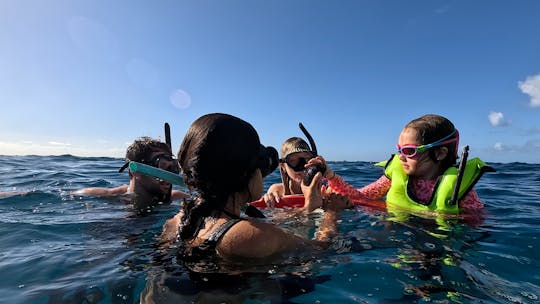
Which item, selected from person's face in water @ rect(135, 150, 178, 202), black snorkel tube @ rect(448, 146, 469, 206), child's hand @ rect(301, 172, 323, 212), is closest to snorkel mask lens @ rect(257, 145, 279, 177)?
child's hand @ rect(301, 172, 323, 212)

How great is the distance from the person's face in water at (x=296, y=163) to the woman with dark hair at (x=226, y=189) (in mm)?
2917

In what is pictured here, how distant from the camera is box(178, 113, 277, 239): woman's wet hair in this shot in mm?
2666

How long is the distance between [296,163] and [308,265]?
3.08m

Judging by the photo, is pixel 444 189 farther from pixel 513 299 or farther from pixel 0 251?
pixel 0 251

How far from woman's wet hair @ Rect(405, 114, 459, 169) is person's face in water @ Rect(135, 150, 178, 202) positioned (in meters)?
3.90

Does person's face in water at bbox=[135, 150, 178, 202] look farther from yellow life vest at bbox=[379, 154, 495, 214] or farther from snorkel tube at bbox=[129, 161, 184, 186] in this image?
yellow life vest at bbox=[379, 154, 495, 214]

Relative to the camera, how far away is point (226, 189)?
2.82m

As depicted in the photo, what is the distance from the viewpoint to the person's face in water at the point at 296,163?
5938 mm

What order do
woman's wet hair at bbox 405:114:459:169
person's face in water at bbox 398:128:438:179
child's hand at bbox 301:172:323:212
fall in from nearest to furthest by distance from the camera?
child's hand at bbox 301:172:323:212 → woman's wet hair at bbox 405:114:459:169 → person's face in water at bbox 398:128:438:179

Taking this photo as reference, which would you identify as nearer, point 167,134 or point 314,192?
point 314,192

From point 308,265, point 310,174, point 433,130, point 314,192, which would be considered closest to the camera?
point 308,265

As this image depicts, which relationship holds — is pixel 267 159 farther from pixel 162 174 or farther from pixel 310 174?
pixel 310 174

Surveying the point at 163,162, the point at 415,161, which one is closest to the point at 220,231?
the point at 415,161

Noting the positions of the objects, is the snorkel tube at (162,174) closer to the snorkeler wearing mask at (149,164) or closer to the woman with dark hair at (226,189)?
the woman with dark hair at (226,189)
